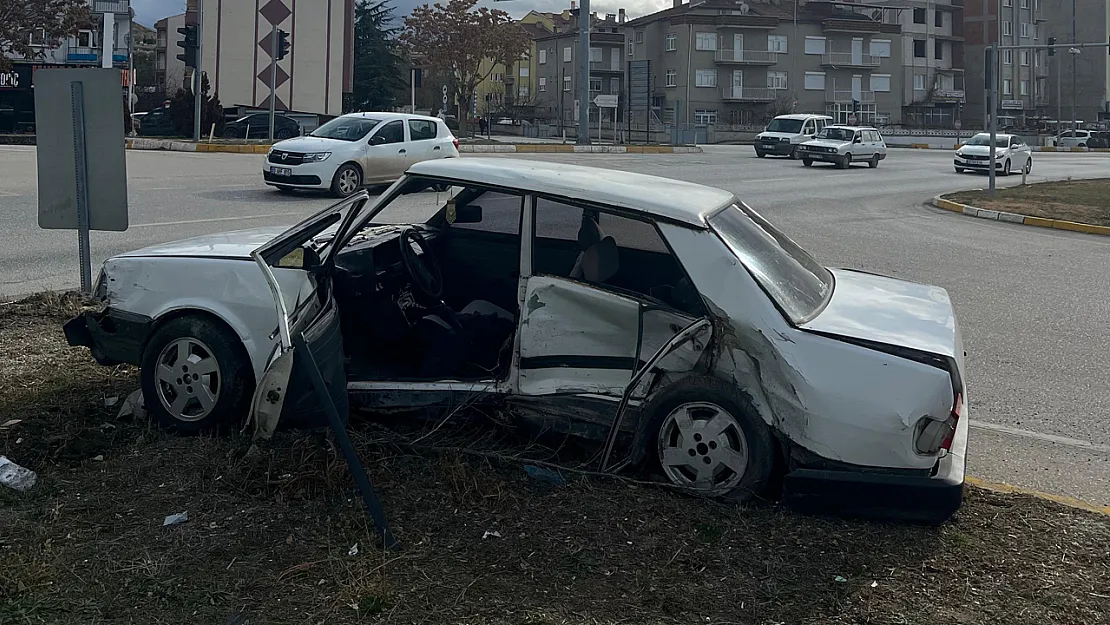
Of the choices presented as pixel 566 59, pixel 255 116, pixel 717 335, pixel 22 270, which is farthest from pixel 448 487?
pixel 566 59

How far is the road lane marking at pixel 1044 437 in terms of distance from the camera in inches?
226

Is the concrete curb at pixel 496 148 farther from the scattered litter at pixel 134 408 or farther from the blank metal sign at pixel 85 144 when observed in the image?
the scattered litter at pixel 134 408

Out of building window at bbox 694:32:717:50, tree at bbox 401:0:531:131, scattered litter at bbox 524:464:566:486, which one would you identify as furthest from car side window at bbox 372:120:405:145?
building window at bbox 694:32:717:50

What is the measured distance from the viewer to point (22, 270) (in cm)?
1044

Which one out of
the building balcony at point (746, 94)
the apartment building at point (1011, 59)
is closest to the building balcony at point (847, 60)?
the building balcony at point (746, 94)

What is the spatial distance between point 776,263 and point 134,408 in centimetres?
318

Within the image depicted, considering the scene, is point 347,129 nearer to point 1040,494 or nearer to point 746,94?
point 1040,494

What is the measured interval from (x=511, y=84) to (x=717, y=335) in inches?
4547

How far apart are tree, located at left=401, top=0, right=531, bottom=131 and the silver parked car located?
27.6m

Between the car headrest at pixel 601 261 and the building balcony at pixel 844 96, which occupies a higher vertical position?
the building balcony at pixel 844 96

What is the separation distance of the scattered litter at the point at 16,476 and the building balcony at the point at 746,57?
84.0m

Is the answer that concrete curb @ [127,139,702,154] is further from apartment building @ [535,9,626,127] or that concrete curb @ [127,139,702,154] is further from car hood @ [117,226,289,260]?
apartment building @ [535,9,626,127]

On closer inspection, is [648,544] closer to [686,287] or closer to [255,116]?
[686,287]

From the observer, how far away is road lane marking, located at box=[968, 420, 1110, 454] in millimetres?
5739
